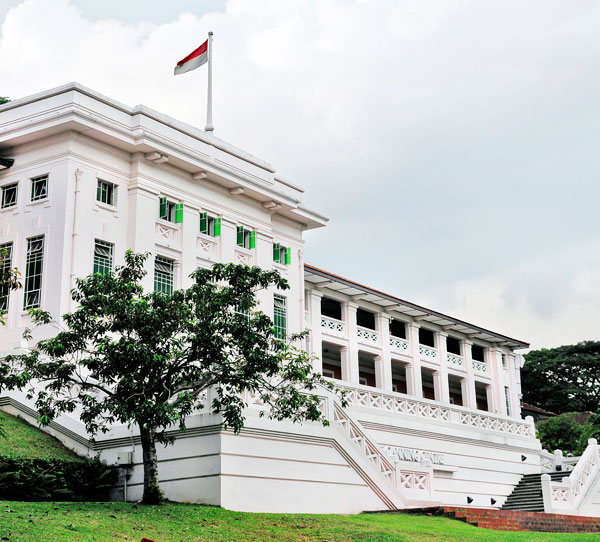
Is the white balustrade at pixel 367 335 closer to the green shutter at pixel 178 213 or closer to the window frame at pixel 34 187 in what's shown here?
the green shutter at pixel 178 213

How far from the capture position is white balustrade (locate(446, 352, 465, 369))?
4356 centimetres

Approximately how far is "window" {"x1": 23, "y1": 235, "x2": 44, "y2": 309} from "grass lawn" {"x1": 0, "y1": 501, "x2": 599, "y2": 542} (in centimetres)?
1157

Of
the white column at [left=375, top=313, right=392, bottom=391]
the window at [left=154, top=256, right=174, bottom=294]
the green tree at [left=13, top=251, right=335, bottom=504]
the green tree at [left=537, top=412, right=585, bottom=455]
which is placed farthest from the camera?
the green tree at [left=537, top=412, right=585, bottom=455]

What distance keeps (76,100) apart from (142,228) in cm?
426

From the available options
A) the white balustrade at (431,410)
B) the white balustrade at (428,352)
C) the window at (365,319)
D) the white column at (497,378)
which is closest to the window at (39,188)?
the white balustrade at (431,410)

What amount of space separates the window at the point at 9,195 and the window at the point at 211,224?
5965mm

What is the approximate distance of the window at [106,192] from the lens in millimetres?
27594

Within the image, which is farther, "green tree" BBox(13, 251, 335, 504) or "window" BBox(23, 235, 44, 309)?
"window" BBox(23, 235, 44, 309)

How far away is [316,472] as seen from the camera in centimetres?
1962

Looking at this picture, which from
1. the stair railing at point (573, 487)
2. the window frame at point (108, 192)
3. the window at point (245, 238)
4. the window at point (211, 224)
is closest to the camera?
the stair railing at point (573, 487)

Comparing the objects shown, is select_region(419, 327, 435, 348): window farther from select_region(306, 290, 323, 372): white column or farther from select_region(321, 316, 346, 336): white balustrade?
select_region(306, 290, 323, 372): white column

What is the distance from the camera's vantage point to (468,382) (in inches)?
1734

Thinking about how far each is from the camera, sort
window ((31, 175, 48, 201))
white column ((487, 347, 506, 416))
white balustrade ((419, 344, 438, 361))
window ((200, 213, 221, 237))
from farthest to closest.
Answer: white column ((487, 347, 506, 416)), white balustrade ((419, 344, 438, 361)), window ((200, 213, 221, 237)), window ((31, 175, 48, 201))

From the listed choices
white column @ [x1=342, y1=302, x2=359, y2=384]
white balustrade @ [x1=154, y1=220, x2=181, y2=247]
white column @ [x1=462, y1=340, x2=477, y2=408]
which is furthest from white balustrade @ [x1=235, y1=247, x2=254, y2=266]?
white column @ [x1=462, y1=340, x2=477, y2=408]
